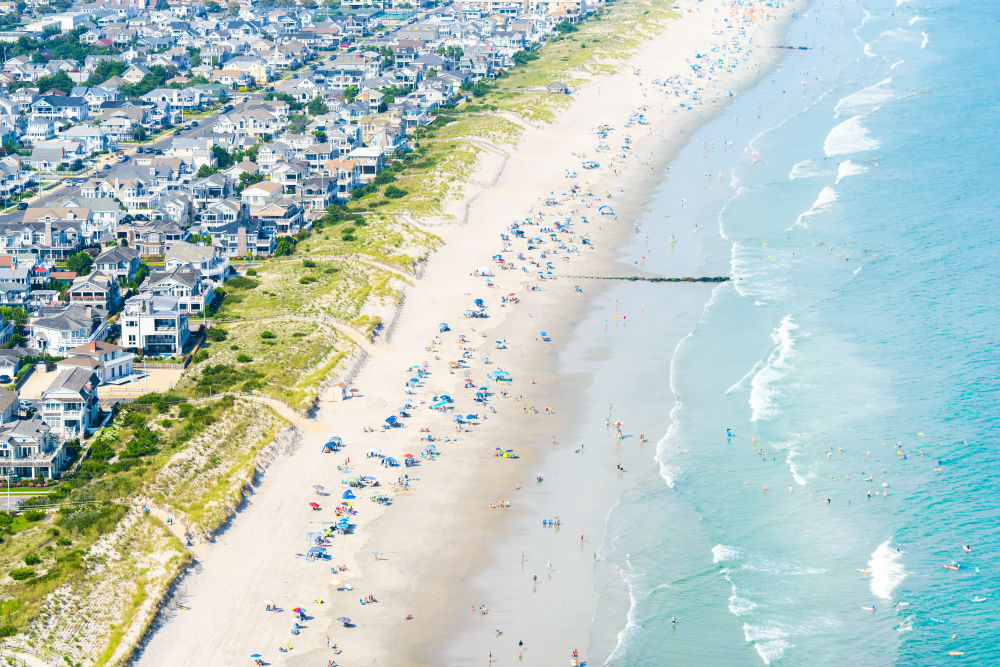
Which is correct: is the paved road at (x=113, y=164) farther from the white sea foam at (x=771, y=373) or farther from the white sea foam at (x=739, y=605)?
the white sea foam at (x=739, y=605)

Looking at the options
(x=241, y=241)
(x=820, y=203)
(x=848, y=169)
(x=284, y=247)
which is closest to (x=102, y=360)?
(x=241, y=241)

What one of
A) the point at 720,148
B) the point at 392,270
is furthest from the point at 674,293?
the point at 720,148

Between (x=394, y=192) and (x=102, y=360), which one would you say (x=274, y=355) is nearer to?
(x=102, y=360)

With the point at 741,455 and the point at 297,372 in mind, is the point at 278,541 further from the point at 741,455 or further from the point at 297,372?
the point at 741,455

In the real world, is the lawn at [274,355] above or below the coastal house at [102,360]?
below

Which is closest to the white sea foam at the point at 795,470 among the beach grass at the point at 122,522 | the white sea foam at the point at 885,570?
the white sea foam at the point at 885,570

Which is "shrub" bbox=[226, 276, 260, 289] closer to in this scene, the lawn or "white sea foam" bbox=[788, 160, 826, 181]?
the lawn

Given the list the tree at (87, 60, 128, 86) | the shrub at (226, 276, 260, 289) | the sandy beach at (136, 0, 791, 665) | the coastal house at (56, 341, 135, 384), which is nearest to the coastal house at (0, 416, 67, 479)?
the coastal house at (56, 341, 135, 384)
